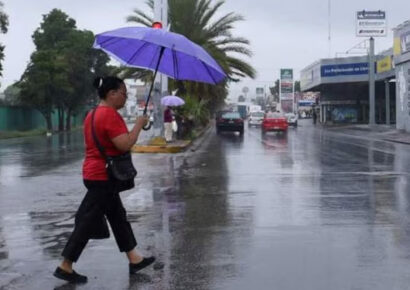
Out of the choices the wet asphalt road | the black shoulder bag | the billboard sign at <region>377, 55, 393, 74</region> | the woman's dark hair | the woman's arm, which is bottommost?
the wet asphalt road

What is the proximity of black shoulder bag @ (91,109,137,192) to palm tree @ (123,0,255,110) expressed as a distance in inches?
1145

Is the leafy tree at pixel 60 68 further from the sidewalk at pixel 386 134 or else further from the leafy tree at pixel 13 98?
the sidewalk at pixel 386 134

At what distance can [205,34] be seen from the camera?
37188mm

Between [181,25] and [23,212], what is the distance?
27.3 metres

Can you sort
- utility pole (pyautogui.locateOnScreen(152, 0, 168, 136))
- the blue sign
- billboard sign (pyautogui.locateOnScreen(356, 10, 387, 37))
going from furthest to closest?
the blue sign < billboard sign (pyautogui.locateOnScreen(356, 10, 387, 37)) < utility pole (pyautogui.locateOnScreen(152, 0, 168, 136))

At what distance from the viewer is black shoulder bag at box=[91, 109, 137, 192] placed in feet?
19.9

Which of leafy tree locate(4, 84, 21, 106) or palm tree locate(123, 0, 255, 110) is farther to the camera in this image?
leafy tree locate(4, 84, 21, 106)

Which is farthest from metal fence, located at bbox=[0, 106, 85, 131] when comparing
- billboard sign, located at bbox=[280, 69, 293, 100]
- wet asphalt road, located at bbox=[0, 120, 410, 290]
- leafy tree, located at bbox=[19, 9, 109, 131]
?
billboard sign, located at bbox=[280, 69, 293, 100]

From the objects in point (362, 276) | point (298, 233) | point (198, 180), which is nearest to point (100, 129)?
point (362, 276)

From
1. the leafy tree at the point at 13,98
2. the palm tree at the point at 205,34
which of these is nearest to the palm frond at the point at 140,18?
the palm tree at the point at 205,34

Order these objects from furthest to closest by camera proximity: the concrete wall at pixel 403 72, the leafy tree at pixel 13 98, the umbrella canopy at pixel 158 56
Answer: the leafy tree at pixel 13 98, the concrete wall at pixel 403 72, the umbrella canopy at pixel 158 56

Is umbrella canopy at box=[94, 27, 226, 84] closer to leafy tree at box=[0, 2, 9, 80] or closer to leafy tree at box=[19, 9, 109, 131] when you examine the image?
leafy tree at box=[0, 2, 9, 80]

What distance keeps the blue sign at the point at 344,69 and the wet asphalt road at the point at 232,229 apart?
40.6m

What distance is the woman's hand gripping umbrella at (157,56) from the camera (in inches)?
283
